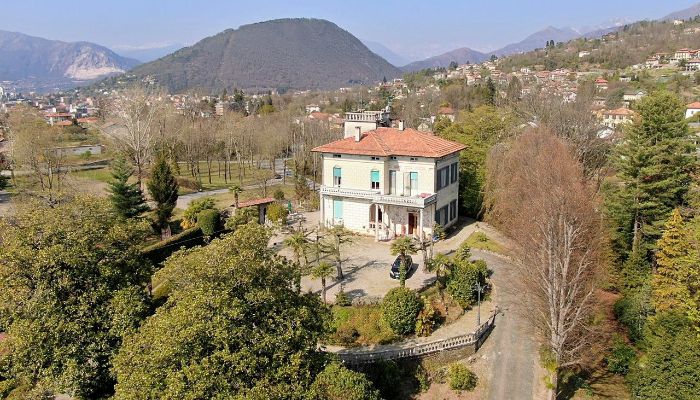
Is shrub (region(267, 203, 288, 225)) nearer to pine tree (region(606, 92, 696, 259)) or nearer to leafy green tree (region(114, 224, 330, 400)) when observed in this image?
leafy green tree (region(114, 224, 330, 400))

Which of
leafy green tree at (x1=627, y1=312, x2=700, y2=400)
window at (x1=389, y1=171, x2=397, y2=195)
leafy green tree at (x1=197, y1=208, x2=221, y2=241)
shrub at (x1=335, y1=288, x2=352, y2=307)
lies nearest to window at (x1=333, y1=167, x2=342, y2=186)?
window at (x1=389, y1=171, x2=397, y2=195)

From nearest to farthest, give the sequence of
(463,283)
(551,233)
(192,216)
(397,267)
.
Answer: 1. (551,233)
2. (463,283)
3. (397,267)
4. (192,216)

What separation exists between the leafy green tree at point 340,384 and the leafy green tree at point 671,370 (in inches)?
379

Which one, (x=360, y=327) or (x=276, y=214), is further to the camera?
(x=276, y=214)

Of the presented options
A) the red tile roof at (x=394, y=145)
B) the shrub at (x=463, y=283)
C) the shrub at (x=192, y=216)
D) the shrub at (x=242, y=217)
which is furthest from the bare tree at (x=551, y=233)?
the shrub at (x=192, y=216)

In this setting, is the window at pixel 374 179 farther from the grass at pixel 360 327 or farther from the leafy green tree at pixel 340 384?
the leafy green tree at pixel 340 384

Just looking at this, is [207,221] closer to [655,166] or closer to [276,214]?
[276,214]

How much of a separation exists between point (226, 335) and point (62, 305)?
6763 millimetres

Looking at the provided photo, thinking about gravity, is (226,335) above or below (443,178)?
below

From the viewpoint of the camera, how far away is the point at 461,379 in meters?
19.8

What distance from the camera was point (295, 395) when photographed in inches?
554

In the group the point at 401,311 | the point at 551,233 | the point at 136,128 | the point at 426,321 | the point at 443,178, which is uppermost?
the point at 136,128

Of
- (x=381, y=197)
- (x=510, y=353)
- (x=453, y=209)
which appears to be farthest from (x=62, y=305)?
(x=453, y=209)

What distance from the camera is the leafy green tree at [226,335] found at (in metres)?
13.5
